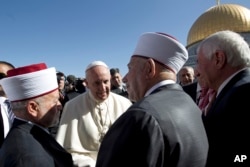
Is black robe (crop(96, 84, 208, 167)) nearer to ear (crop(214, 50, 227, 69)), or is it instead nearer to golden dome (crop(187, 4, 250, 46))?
ear (crop(214, 50, 227, 69))

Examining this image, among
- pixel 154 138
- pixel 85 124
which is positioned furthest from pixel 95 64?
pixel 154 138

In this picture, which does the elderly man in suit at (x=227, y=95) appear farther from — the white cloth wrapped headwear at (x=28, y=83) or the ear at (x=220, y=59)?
the white cloth wrapped headwear at (x=28, y=83)

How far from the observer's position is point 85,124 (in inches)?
154

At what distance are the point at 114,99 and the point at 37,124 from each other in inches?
87.6

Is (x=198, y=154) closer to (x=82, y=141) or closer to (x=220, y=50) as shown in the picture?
(x=220, y=50)

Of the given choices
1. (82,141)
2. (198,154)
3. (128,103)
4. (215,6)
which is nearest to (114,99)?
(128,103)

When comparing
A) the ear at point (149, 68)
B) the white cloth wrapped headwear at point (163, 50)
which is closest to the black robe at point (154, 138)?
the ear at point (149, 68)

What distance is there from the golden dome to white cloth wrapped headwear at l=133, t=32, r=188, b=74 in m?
52.2

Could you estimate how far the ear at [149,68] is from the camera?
81.8 inches

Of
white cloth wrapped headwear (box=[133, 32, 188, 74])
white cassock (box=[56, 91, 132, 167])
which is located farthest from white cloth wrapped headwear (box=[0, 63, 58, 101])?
white cassock (box=[56, 91, 132, 167])

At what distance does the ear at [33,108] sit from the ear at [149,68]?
90 centimetres

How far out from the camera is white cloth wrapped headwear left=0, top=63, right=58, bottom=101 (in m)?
2.34

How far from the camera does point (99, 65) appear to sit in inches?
171

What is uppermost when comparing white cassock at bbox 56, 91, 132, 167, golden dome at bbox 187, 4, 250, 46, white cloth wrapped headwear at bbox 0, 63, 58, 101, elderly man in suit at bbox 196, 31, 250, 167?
white cloth wrapped headwear at bbox 0, 63, 58, 101
